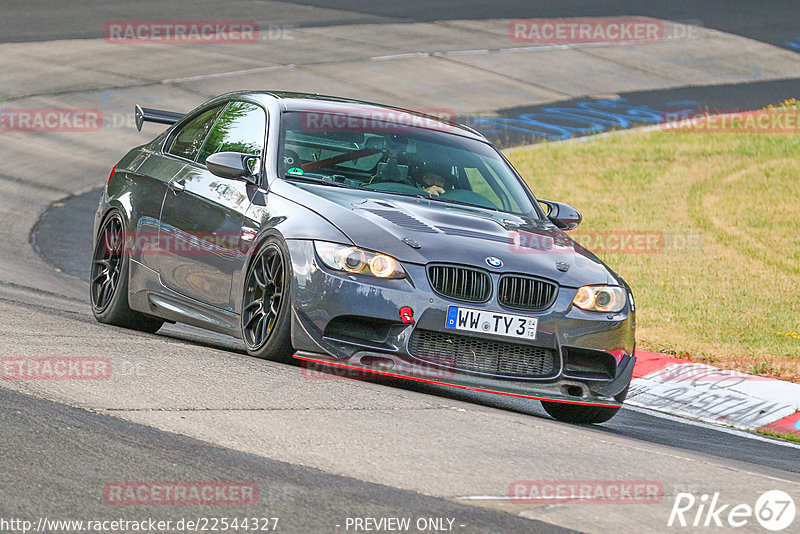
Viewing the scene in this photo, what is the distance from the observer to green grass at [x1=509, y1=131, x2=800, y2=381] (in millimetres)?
11469

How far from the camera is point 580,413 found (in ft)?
25.5

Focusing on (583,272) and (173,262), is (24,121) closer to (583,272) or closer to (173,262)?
(173,262)

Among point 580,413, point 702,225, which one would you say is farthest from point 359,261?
point 702,225

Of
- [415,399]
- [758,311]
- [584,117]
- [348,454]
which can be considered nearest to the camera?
[348,454]

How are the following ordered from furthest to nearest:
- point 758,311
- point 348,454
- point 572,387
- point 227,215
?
point 758,311
point 227,215
point 572,387
point 348,454

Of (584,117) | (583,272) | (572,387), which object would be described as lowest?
(584,117)

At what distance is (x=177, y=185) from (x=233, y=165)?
2.86ft

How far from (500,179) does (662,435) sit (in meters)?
1.99

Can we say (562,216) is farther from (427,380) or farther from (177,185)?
(177,185)

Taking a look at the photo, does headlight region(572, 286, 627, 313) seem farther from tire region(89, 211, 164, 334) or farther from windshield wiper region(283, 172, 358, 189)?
tire region(89, 211, 164, 334)

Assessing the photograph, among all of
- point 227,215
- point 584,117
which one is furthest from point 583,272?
point 584,117

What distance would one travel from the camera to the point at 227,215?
795cm

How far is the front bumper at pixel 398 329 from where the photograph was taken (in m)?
6.97

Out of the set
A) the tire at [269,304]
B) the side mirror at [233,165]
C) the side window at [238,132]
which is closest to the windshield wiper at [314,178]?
the side mirror at [233,165]
